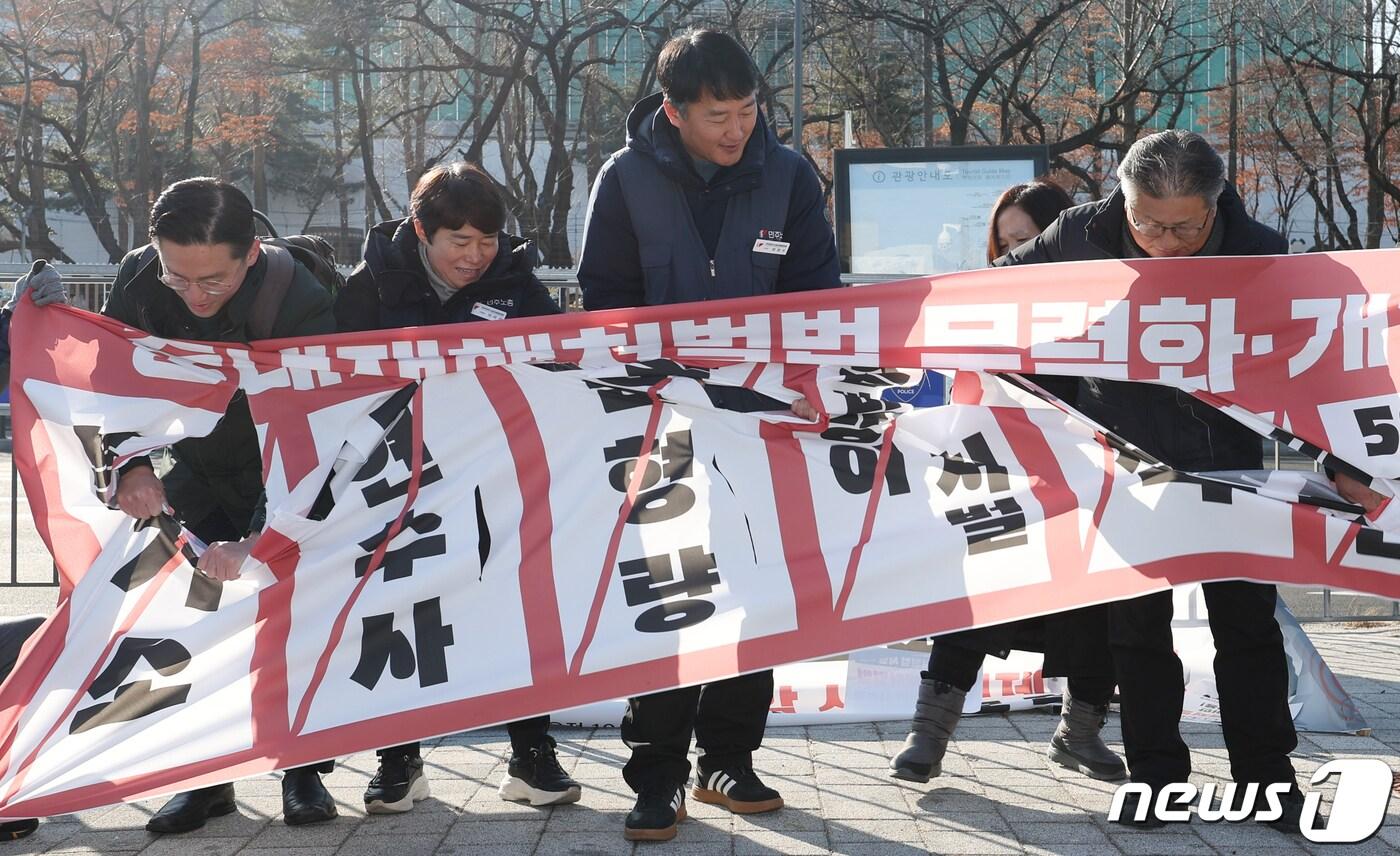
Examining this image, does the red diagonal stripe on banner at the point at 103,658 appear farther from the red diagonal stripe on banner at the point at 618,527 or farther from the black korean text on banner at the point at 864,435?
the black korean text on banner at the point at 864,435

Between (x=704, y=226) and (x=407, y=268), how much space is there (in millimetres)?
856

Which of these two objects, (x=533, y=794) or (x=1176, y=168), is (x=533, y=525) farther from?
(x=1176, y=168)

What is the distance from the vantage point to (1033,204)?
488 centimetres

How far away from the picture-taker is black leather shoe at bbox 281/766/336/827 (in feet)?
12.8

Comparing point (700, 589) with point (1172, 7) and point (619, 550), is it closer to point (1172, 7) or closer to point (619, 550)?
point (619, 550)

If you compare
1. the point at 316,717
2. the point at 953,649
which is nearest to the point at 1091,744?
the point at 953,649

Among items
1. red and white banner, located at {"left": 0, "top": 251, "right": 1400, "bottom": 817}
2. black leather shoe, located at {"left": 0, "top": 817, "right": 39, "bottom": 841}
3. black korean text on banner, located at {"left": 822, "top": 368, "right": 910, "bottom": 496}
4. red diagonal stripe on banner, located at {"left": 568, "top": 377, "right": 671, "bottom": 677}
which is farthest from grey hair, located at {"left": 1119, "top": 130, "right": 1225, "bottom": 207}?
black leather shoe, located at {"left": 0, "top": 817, "right": 39, "bottom": 841}

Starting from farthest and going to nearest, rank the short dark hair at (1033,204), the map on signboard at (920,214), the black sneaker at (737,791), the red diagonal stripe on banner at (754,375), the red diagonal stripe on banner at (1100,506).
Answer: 1. the map on signboard at (920,214)
2. the short dark hair at (1033,204)
3. the black sneaker at (737,791)
4. the red diagonal stripe on banner at (754,375)
5. the red diagonal stripe on banner at (1100,506)

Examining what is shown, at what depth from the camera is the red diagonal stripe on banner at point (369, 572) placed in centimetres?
356

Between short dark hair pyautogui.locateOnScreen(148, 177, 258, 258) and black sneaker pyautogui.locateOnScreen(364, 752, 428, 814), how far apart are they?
150 cm

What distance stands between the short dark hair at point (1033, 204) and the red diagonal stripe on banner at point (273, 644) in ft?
8.40

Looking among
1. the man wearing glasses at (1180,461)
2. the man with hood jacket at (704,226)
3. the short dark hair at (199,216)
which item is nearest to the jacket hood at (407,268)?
the man with hood jacket at (704,226)

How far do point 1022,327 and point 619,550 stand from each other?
1.23 meters

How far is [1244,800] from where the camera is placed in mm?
3760
